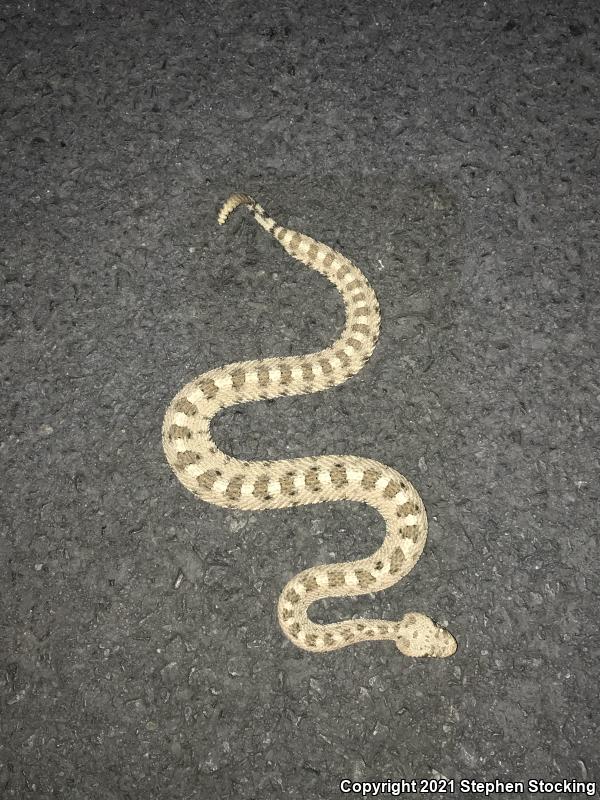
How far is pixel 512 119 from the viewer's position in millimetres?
4000

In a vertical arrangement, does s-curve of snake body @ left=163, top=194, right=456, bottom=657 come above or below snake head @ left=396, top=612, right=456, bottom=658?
above

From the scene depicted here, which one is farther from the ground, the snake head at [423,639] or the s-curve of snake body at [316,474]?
the s-curve of snake body at [316,474]

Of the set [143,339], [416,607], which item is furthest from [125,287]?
[416,607]

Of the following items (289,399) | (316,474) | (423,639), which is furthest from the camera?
(289,399)

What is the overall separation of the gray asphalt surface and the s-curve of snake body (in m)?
0.07

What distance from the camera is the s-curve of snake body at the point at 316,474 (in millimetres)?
3434

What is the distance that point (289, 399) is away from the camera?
3.71 meters

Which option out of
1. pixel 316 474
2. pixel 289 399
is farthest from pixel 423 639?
pixel 289 399

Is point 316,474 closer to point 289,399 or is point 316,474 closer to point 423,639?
point 289,399

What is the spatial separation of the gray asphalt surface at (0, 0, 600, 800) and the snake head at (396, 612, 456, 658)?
9 cm

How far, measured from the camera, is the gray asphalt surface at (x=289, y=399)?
3.41 m

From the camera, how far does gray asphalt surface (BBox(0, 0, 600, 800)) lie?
3.41 meters

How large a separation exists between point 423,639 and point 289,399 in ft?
4.02

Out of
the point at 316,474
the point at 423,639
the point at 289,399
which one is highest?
the point at 289,399
